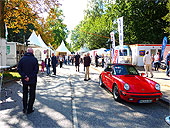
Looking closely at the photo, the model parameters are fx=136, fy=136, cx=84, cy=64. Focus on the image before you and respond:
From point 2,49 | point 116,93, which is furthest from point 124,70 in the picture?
point 2,49

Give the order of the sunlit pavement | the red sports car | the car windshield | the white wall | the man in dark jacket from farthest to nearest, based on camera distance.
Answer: the white wall < the car windshield < the red sports car < the man in dark jacket < the sunlit pavement

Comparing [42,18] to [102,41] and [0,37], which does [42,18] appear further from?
[102,41]

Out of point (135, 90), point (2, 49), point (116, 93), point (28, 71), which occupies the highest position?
point (2, 49)

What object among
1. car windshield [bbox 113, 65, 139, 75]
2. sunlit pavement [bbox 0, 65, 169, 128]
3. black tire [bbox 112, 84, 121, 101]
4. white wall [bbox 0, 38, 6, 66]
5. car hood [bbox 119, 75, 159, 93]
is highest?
white wall [bbox 0, 38, 6, 66]

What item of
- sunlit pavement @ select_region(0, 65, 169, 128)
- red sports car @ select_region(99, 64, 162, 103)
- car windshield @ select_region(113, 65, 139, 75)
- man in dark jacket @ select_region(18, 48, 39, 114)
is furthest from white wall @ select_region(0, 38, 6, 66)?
red sports car @ select_region(99, 64, 162, 103)

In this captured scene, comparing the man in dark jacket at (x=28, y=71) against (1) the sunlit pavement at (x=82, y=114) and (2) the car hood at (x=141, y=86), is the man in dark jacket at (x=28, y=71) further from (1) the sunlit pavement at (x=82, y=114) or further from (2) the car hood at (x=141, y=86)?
(2) the car hood at (x=141, y=86)

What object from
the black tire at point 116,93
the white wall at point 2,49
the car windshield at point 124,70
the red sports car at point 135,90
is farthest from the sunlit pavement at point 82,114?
the white wall at point 2,49

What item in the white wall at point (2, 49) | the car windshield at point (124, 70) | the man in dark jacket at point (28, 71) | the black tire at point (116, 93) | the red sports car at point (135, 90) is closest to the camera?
the man in dark jacket at point (28, 71)

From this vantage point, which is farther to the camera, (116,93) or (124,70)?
(124,70)

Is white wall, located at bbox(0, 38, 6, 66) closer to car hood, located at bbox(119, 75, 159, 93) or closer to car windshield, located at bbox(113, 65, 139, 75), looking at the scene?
car windshield, located at bbox(113, 65, 139, 75)

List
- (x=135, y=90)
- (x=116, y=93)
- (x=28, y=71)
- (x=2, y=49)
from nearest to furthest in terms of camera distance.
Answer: (x=28, y=71), (x=135, y=90), (x=116, y=93), (x=2, y=49)

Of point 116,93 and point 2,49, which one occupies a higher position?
point 2,49

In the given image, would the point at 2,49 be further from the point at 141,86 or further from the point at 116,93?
the point at 141,86

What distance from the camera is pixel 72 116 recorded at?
371cm
